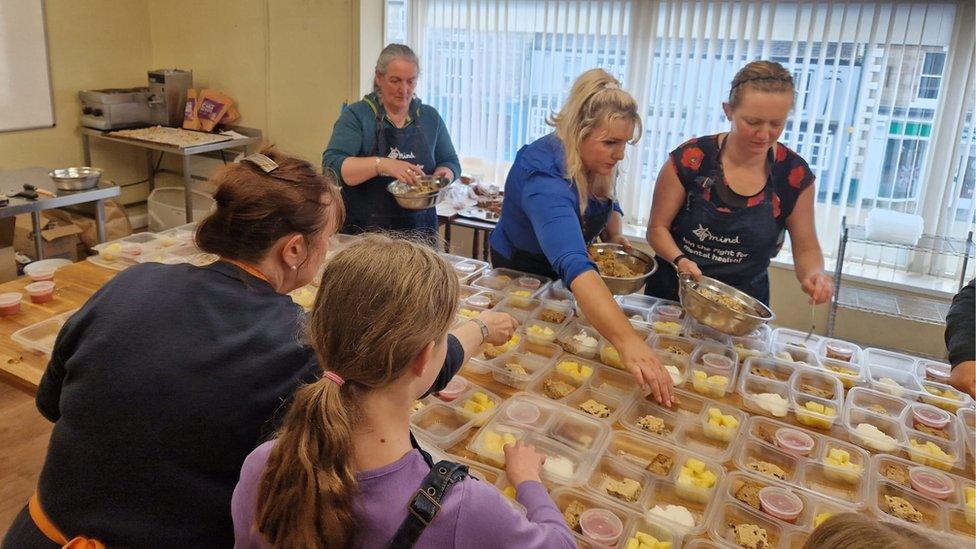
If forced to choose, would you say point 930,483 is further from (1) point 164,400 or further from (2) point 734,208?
(1) point 164,400

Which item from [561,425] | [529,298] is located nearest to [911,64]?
[529,298]

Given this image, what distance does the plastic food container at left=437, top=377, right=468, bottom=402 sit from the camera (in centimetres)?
176

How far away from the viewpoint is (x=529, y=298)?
236 cm

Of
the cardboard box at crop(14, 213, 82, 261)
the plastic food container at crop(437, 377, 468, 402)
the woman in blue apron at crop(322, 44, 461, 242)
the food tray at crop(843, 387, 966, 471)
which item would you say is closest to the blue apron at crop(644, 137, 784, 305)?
the food tray at crop(843, 387, 966, 471)

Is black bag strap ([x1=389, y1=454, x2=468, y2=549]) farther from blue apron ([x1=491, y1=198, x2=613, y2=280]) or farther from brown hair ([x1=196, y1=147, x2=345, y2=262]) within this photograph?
blue apron ([x1=491, y1=198, x2=613, y2=280])

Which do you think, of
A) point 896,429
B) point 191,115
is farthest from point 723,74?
point 191,115

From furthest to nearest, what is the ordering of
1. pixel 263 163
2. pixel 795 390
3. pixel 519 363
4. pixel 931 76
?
pixel 931 76
pixel 519 363
pixel 795 390
pixel 263 163

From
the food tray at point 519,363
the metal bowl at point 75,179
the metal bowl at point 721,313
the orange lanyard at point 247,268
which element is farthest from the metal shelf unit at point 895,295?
the metal bowl at point 75,179

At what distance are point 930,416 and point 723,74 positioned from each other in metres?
2.92

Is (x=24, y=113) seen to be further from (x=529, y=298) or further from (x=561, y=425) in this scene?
(x=561, y=425)

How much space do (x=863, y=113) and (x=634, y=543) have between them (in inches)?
140

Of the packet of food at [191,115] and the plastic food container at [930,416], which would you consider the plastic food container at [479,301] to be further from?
the packet of food at [191,115]

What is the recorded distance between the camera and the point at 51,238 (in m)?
4.55

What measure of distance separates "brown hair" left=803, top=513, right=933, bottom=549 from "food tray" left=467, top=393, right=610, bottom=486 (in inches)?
23.9
